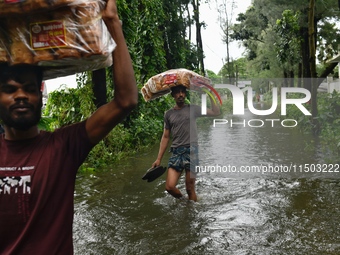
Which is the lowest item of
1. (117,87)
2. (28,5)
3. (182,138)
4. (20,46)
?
(182,138)

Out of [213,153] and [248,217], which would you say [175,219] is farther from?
[213,153]

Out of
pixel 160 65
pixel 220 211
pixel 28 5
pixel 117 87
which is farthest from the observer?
pixel 160 65

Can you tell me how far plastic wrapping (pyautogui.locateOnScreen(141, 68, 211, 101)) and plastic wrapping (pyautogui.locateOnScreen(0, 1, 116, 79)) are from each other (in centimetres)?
420

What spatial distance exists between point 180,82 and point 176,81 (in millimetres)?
61

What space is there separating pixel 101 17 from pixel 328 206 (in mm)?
5068

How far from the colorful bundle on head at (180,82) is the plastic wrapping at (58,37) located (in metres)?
4.20

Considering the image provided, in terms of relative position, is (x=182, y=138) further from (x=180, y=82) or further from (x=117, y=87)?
(x=117, y=87)

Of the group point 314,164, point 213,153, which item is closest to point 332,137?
point 314,164

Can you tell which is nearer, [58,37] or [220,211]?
[58,37]

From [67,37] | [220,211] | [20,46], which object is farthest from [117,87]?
[220,211]

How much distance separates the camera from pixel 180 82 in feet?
20.3

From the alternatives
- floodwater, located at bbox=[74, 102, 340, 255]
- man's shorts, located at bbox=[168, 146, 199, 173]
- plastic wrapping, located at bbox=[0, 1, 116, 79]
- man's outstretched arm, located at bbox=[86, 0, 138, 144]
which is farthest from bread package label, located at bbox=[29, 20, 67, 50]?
man's shorts, located at bbox=[168, 146, 199, 173]

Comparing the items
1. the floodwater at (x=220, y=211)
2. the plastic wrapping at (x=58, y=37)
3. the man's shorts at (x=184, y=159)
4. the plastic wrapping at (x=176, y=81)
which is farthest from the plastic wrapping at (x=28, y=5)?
the man's shorts at (x=184, y=159)

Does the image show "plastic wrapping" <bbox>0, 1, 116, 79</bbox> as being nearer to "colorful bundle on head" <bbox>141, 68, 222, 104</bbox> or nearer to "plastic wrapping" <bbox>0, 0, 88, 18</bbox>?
"plastic wrapping" <bbox>0, 0, 88, 18</bbox>
